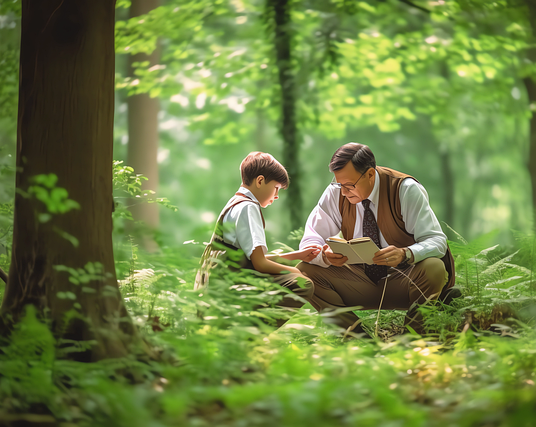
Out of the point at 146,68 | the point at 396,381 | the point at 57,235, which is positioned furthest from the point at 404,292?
the point at 146,68

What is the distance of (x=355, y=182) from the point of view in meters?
4.16

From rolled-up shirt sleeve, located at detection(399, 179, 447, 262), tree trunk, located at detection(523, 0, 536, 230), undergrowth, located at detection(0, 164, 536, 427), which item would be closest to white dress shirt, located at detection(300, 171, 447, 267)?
rolled-up shirt sleeve, located at detection(399, 179, 447, 262)

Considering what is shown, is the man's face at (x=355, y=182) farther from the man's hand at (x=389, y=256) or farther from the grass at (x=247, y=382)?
the grass at (x=247, y=382)

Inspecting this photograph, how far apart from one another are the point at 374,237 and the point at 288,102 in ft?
15.0

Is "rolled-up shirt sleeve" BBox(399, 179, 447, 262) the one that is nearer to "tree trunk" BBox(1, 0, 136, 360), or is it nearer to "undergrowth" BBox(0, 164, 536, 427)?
"undergrowth" BBox(0, 164, 536, 427)

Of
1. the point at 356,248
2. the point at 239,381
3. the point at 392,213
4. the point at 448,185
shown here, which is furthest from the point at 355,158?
the point at 448,185

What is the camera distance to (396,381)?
7.32 feet

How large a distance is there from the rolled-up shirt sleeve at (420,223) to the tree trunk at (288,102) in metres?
3.50

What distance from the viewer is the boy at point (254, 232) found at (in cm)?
352

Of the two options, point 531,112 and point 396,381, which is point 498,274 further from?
point 531,112

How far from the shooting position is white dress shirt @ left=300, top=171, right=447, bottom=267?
387 centimetres

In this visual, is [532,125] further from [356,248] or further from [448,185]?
[448,185]

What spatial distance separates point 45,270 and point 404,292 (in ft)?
9.27

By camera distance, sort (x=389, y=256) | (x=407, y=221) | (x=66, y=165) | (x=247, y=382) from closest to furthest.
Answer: (x=247, y=382)
(x=66, y=165)
(x=389, y=256)
(x=407, y=221)
